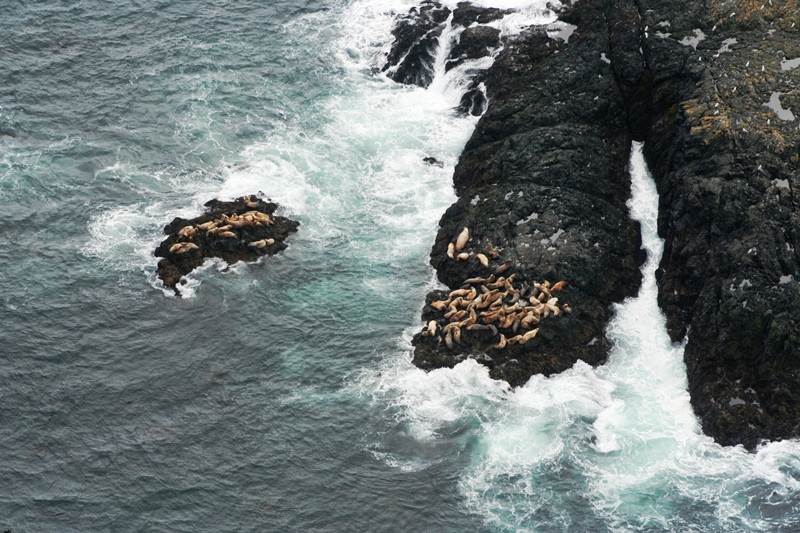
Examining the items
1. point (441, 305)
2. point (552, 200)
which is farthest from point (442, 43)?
point (441, 305)

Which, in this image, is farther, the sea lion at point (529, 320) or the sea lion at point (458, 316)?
the sea lion at point (458, 316)

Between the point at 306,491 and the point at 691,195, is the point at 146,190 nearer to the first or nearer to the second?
the point at 306,491

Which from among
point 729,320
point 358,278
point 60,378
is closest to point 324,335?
point 358,278

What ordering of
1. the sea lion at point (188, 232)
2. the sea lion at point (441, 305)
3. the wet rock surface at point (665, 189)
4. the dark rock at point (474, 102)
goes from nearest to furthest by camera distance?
1. the wet rock surface at point (665, 189)
2. the sea lion at point (441, 305)
3. the sea lion at point (188, 232)
4. the dark rock at point (474, 102)

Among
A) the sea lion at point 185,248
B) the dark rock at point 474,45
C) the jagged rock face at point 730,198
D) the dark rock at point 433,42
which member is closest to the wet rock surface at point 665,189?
the jagged rock face at point 730,198

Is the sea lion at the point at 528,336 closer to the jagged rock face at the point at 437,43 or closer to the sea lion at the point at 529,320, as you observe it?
the sea lion at the point at 529,320

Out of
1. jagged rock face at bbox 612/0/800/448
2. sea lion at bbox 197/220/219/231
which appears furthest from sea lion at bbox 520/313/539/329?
sea lion at bbox 197/220/219/231
